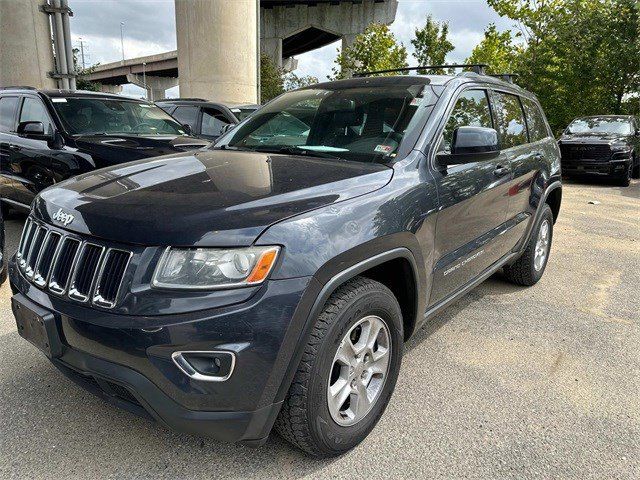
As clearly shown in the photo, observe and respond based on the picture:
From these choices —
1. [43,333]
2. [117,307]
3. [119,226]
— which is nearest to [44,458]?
[43,333]

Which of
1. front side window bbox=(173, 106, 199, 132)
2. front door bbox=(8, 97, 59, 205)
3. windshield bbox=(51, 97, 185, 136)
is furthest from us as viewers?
front side window bbox=(173, 106, 199, 132)

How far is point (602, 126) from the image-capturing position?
13.2 m

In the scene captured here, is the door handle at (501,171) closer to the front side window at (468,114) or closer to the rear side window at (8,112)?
the front side window at (468,114)

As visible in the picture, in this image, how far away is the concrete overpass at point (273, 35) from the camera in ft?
57.4

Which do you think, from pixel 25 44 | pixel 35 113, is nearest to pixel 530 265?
pixel 35 113

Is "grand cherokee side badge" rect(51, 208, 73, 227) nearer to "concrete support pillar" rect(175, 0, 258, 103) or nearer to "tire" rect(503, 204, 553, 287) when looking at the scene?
"tire" rect(503, 204, 553, 287)

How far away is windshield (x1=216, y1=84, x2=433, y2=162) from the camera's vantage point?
2801 millimetres

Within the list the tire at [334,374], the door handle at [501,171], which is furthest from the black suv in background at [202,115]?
the tire at [334,374]

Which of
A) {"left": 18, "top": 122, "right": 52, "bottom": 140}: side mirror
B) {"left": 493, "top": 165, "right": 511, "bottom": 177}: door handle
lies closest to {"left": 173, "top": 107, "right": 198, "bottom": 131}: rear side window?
{"left": 18, "top": 122, "right": 52, "bottom": 140}: side mirror

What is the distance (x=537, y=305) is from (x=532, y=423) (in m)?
1.85

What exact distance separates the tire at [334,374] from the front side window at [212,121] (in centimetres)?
682

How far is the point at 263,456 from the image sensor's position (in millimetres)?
2277

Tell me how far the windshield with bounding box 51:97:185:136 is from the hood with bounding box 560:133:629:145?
32.6 feet

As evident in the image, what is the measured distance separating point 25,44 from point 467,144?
18026 mm
